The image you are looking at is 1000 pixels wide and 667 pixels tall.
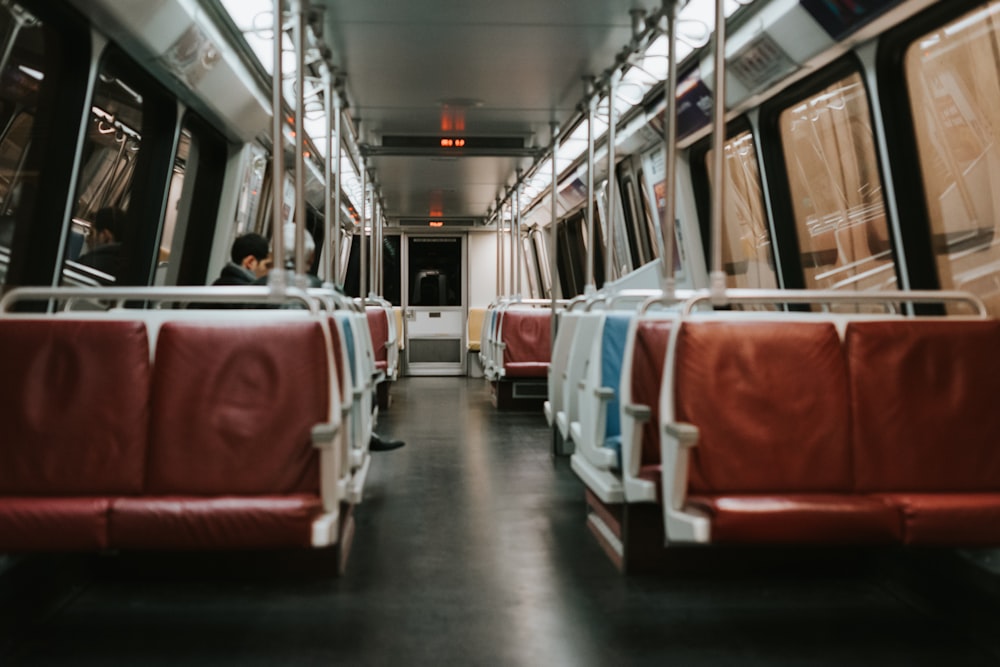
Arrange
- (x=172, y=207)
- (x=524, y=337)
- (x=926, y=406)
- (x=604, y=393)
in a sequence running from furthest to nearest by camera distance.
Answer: (x=524, y=337)
(x=172, y=207)
(x=604, y=393)
(x=926, y=406)

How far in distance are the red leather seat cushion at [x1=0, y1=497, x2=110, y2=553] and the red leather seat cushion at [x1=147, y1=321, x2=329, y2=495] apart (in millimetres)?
276

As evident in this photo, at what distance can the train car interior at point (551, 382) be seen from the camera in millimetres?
2701

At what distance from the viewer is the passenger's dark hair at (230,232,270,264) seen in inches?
194

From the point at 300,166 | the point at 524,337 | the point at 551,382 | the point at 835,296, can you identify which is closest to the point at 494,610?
the point at 835,296

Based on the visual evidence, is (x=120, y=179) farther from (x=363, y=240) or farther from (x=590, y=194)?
(x=590, y=194)

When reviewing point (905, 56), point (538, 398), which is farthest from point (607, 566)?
point (538, 398)

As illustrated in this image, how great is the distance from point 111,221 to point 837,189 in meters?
4.47

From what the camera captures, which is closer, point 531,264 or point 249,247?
point 249,247

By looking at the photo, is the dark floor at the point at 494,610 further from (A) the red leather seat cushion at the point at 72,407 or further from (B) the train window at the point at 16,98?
(B) the train window at the point at 16,98

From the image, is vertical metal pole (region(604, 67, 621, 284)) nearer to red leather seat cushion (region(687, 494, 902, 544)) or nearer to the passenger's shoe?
the passenger's shoe

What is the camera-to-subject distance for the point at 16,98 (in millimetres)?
3883

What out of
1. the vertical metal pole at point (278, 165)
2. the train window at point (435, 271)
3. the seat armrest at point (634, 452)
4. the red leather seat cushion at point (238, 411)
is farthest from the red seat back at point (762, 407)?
the train window at point (435, 271)

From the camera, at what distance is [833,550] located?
11.1 feet

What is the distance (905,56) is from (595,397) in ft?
7.95
